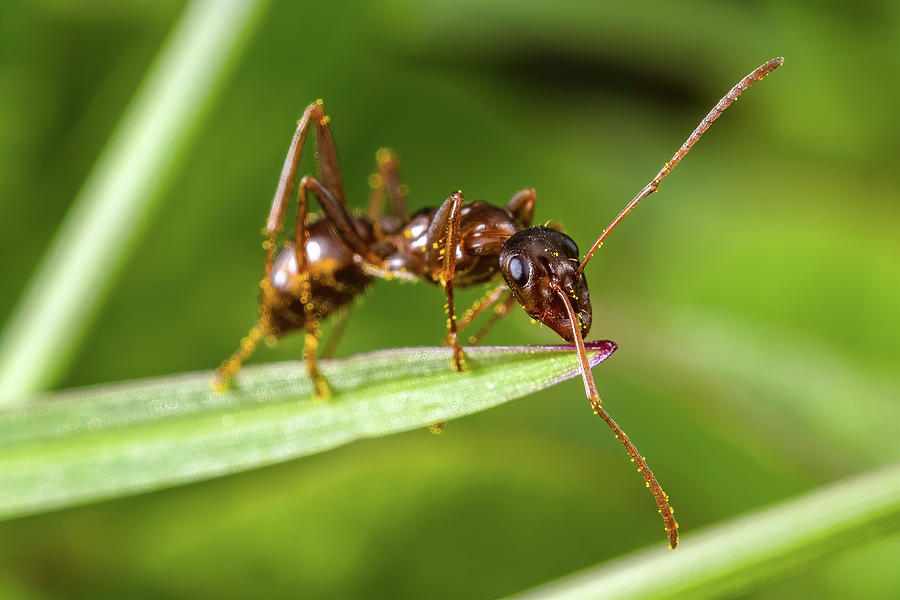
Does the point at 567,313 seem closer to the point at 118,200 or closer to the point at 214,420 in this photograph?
the point at 214,420

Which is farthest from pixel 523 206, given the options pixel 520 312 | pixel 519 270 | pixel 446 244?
pixel 520 312

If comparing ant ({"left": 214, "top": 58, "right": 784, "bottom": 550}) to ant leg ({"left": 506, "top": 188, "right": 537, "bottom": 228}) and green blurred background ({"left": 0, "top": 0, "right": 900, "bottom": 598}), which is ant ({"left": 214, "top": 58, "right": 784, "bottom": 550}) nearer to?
ant leg ({"left": 506, "top": 188, "right": 537, "bottom": 228})

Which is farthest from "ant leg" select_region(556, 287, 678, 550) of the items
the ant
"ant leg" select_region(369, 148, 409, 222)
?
"ant leg" select_region(369, 148, 409, 222)

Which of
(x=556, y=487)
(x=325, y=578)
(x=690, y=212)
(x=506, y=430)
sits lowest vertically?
(x=325, y=578)

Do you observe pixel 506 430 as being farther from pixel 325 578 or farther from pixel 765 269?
pixel 765 269

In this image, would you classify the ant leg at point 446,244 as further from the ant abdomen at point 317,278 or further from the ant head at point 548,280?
the ant abdomen at point 317,278

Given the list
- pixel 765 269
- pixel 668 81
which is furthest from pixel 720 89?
pixel 765 269

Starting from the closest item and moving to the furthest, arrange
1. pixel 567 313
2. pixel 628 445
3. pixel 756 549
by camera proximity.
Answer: pixel 756 549 < pixel 628 445 < pixel 567 313
